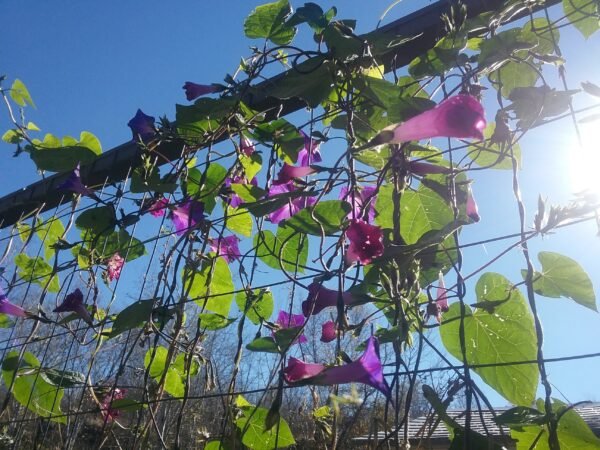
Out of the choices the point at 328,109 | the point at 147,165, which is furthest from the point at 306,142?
the point at 147,165

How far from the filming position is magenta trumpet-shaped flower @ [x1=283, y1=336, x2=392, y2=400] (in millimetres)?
590

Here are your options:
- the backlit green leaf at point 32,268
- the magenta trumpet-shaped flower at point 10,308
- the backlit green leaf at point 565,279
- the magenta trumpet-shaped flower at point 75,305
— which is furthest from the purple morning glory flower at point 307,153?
the backlit green leaf at point 32,268

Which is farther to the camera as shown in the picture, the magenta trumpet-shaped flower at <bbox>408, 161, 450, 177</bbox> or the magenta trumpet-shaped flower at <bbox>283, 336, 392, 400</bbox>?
the magenta trumpet-shaped flower at <bbox>408, 161, 450, 177</bbox>

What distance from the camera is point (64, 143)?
1.43m

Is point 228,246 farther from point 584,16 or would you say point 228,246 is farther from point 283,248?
point 584,16

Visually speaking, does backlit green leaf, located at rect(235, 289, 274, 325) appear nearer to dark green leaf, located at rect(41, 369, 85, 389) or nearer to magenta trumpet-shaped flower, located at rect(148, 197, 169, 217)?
magenta trumpet-shaped flower, located at rect(148, 197, 169, 217)

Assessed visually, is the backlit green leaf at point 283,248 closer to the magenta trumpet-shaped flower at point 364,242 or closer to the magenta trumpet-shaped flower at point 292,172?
the magenta trumpet-shaped flower at point 292,172

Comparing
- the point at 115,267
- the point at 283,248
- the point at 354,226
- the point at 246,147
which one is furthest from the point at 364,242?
the point at 115,267

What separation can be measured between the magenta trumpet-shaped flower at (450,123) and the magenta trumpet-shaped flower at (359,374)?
227 mm

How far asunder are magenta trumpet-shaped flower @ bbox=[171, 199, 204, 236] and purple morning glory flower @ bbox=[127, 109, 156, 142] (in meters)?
0.15

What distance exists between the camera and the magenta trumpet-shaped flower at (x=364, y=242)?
64cm

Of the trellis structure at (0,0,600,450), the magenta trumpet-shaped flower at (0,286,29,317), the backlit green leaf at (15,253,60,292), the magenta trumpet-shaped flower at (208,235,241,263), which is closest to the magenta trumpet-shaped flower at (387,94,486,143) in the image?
the trellis structure at (0,0,600,450)

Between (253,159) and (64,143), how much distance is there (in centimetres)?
66

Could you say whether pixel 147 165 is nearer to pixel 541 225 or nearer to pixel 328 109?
pixel 328 109
